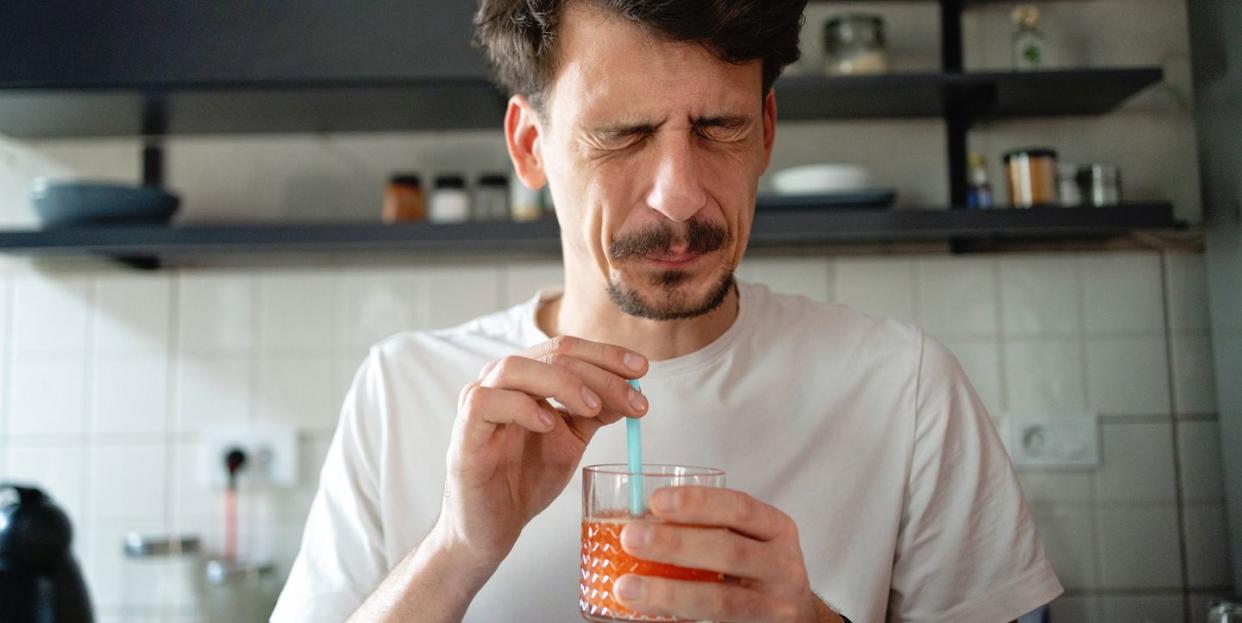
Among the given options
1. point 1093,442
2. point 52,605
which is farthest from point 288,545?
point 1093,442

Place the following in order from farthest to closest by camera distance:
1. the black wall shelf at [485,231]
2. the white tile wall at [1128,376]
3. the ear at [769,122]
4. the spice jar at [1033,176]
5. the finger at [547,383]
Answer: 1. the white tile wall at [1128,376]
2. the spice jar at [1033,176]
3. the black wall shelf at [485,231]
4. the ear at [769,122]
5. the finger at [547,383]

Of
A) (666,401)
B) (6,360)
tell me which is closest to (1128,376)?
(666,401)

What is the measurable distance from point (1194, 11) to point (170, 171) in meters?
2.39

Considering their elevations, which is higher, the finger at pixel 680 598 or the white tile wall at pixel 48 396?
the white tile wall at pixel 48 396

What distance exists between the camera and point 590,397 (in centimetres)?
86

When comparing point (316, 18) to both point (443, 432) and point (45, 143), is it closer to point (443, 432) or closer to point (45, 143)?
point (45, 143)

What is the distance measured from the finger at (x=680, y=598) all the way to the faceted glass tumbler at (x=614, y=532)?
2cm

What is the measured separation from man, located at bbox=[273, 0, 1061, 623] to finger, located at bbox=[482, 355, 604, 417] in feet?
0.15

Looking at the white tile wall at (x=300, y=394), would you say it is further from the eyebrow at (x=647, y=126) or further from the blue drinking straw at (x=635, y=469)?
the blue drinking straw at (x=635, y=469)

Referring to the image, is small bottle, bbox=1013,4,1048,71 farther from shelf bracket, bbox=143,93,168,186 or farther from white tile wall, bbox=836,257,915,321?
shelf bracket, bbox=143,93,168,186

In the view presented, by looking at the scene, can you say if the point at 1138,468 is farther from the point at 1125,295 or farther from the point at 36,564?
the point at 36,564

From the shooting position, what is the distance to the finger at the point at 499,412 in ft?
2.84

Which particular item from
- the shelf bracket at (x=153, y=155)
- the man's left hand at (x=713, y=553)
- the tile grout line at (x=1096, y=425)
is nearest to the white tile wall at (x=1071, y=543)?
the tile grout line at (x=1096, y=425)

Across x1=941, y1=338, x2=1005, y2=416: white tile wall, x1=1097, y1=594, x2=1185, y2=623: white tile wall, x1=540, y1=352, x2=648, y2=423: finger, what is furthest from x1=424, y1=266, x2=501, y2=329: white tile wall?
x1=1097, y1=594, x2=1185, y2=623: white tile wall
